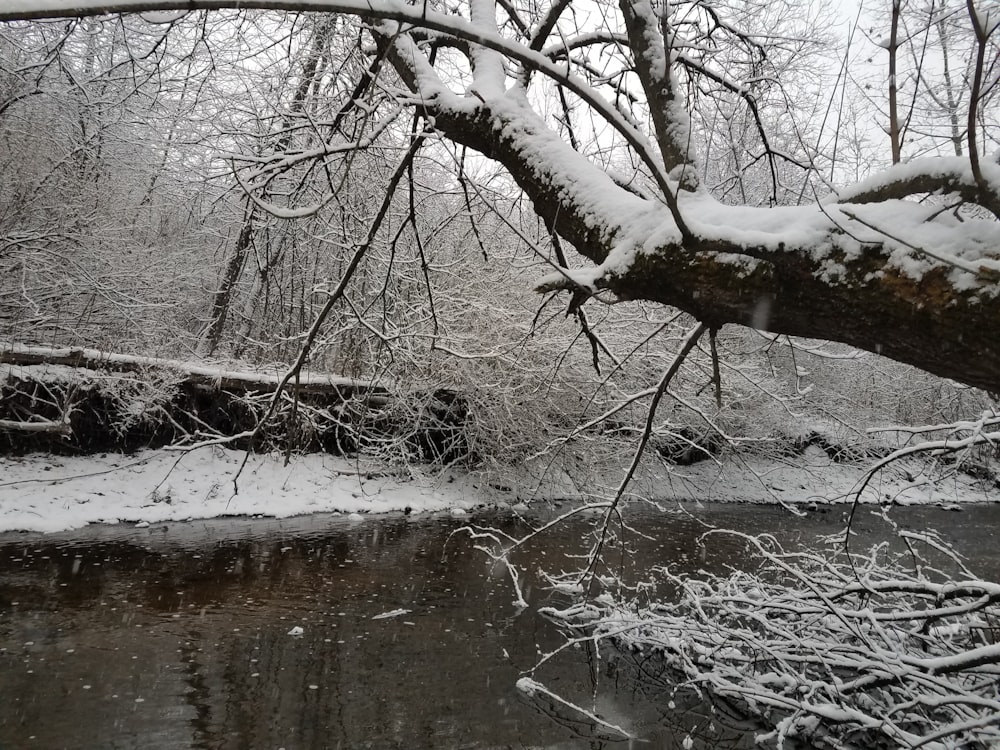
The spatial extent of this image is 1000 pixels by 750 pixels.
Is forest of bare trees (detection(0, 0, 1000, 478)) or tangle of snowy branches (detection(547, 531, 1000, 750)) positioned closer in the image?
forest of bare trees (detection(0, 0, 1000, 478))

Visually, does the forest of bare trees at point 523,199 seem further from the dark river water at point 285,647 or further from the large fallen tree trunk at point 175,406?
the dark river water at point 285,647

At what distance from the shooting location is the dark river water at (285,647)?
15.8 feet

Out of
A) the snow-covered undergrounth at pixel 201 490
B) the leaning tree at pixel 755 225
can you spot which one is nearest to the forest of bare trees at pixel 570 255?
the leaning tree at pixel 755 225

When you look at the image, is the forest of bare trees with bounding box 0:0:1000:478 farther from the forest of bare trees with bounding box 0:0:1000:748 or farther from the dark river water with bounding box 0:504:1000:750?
the dark river water with bounding box 0:504:1000:750

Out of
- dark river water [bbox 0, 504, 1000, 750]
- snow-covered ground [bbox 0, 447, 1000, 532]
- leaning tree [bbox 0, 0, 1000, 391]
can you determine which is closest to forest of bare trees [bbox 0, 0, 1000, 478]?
leaning tree [bbox 0, 0, 1000, 391]

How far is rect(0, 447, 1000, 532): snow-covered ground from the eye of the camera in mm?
10102

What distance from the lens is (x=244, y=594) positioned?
7.51 m

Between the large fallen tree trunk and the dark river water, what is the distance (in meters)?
2.30

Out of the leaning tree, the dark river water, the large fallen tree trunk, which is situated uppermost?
the leaning tree

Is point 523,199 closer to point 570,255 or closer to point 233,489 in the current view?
point 233,489

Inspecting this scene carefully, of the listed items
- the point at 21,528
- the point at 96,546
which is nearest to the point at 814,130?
the point at 96,546

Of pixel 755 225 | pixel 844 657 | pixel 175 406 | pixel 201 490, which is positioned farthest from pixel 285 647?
pixel 175 406

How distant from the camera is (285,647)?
617 centimetres

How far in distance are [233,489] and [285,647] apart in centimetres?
505
